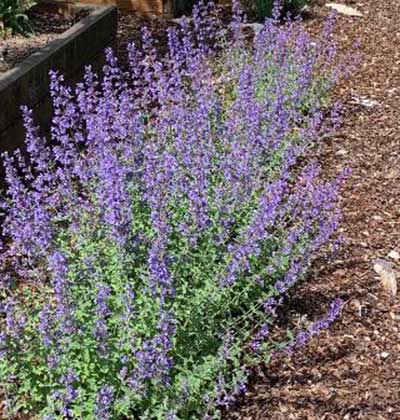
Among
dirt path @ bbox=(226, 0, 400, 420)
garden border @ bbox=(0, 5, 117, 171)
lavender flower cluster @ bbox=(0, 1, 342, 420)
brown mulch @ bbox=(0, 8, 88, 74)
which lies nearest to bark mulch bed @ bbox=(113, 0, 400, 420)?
dirt path @ bbox=(226, 0, 400, 420)

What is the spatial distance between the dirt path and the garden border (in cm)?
211

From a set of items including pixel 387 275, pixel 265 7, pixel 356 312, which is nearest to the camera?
pixel 356 312

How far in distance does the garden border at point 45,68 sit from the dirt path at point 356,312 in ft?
6.94

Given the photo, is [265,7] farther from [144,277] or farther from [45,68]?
[144,277]

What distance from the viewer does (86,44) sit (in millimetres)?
6336

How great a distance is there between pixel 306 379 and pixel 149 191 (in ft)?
3.73

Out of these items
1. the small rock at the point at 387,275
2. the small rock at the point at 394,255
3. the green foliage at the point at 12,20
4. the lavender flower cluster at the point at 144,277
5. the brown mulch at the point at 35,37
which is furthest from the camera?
the green foliage at the point at 12,20

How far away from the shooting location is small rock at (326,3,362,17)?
1020 cm

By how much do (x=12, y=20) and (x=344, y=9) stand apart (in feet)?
17.9

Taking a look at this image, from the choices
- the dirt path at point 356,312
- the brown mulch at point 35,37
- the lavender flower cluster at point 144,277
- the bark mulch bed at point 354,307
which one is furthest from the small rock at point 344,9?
the lavender flower cluster at point 144,277

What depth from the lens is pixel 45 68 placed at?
5.50 metres

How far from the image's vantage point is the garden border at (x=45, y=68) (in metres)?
4.98

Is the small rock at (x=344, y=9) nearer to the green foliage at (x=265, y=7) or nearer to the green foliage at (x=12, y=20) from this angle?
the green foliage at (x=265, y=7)

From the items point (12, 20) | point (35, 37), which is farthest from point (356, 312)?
point (12, 20)
